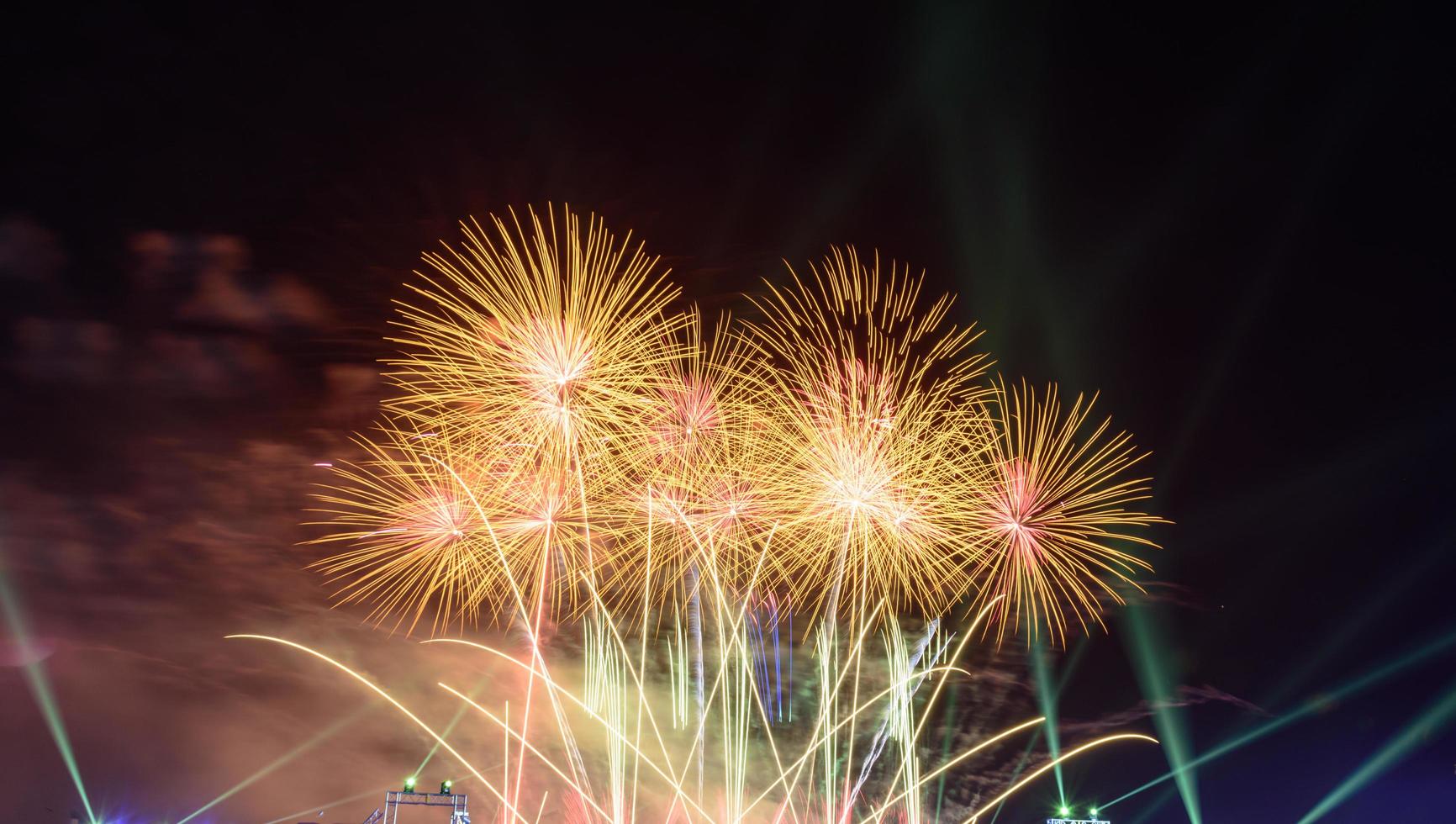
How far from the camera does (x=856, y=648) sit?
19344mm

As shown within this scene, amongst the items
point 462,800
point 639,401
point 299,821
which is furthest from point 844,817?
point 299,821

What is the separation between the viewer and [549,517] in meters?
17.2

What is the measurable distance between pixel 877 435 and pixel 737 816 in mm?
8032

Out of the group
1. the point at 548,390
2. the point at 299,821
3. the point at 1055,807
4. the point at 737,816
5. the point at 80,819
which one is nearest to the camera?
the point at 548,390

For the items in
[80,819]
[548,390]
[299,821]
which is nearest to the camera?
[548,390]

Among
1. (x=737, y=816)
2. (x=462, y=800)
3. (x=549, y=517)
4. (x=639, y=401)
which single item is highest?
(x=639, y=401)

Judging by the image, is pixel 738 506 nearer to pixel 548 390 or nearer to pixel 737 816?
pixel 548 390

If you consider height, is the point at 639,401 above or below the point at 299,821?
above

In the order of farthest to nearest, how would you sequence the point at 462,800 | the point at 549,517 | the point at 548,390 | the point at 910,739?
the point at 462,800
the point at 910,739
the point at 549,517
the point at 548,390

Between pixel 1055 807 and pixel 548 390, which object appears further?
pixel 1055 807

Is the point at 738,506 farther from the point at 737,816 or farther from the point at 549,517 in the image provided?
the point at 737,816

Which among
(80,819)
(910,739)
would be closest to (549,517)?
(910,739)

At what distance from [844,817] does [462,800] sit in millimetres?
12260

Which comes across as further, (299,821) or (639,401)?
(299,821)
